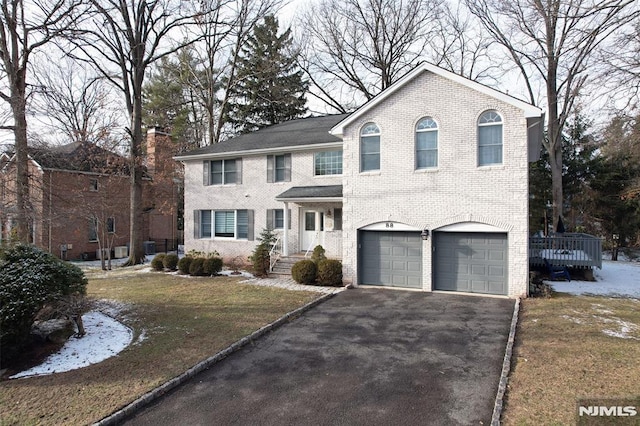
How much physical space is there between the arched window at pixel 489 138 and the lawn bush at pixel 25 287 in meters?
11.8

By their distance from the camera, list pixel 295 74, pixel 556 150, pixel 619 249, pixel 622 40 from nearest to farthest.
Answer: pixel 622 40, pixel 556 150, pixel 619 249, pixel 295 74

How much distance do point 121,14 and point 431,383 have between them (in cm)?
2330

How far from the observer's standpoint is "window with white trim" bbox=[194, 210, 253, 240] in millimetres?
19484

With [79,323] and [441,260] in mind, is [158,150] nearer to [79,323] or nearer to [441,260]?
[79,323]

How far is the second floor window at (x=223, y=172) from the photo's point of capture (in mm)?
19781

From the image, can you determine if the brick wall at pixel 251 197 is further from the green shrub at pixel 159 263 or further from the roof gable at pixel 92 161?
the roof gable at pixel 92 161

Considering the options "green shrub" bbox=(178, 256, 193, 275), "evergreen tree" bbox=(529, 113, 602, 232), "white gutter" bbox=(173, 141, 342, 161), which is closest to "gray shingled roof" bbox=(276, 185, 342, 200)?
"white gutter" bbox=(173, 141, 342, 161)

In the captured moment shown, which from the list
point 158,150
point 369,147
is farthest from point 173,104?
point 369,147

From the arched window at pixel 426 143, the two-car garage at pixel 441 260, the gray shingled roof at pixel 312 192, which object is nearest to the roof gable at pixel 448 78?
the arched window at pixel 426 143

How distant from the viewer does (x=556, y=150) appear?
76.7 ft

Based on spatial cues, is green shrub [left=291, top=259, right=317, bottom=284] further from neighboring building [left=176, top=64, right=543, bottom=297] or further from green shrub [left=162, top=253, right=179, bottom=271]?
green shrub [left=162, top=253, right=179, bottom=271]

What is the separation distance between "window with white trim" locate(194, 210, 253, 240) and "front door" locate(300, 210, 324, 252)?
2899mm

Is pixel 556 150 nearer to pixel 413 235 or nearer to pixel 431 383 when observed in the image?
pixel 413 235

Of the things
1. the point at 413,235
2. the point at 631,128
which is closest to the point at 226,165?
the point at 413,235
